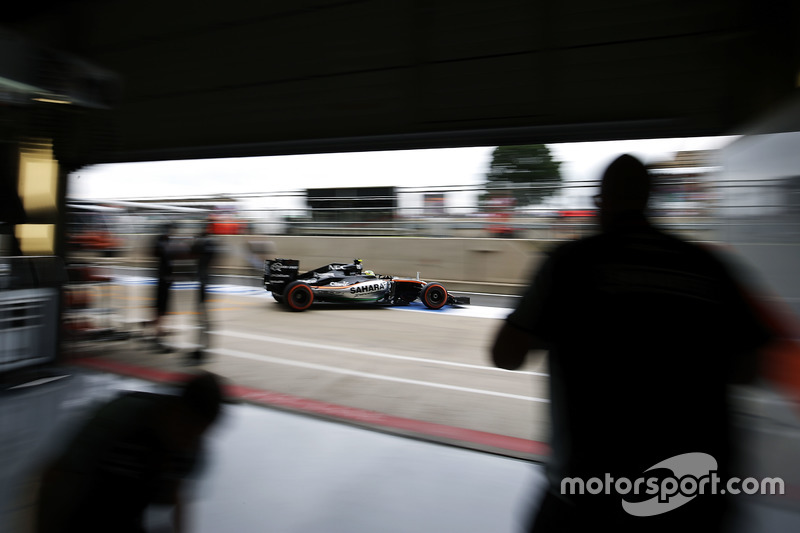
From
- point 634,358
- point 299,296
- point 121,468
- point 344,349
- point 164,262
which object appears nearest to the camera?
point 634,358

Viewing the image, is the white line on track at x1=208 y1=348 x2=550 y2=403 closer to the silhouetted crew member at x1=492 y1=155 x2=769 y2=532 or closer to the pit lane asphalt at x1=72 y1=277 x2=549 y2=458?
the pit lane asphalt at x1=72 y1=277 x2=549 y2=458

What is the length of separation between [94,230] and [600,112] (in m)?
6.44

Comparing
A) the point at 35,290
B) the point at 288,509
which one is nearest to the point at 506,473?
the point at 288,509

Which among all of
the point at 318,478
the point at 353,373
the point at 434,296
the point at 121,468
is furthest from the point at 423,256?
the point at 121,468

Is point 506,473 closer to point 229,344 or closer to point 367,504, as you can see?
point 367,504

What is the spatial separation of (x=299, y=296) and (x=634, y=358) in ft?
29.1

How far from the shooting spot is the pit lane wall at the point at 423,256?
1116 centimetres

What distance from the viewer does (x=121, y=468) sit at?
1.51 metres

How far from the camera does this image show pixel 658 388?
114 centimetres

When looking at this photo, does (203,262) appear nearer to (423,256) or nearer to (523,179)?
(523,179)

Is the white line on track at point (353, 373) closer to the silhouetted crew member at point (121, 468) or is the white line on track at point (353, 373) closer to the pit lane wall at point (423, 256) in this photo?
the pit lane wall at point (423, 256)

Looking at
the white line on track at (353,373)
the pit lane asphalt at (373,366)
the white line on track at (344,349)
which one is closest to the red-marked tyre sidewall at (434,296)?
the pit lane asphalt at (373,366)

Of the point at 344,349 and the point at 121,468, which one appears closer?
the point at 121,468

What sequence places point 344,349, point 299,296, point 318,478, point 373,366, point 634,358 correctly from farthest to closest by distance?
point 299,296, point 344,349, point 373,366, point 318,478, point 634,358
